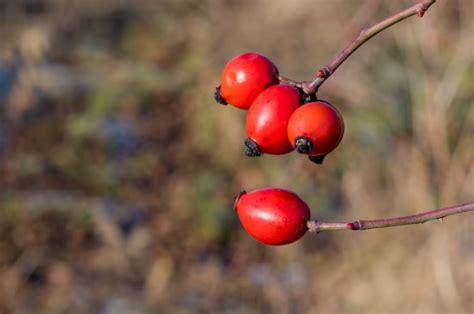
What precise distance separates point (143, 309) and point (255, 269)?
0.72m

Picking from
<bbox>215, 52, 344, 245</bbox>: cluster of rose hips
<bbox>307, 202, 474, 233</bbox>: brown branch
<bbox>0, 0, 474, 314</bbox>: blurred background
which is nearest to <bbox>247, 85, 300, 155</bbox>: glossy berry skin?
<bbox>215, 52, 344, 245</bbox>: cluster of rose hips

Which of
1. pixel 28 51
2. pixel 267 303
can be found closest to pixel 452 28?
pixel 267 303

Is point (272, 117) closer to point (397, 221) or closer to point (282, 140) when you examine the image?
point (282, 140)

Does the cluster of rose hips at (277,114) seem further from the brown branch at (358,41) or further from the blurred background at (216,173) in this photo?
the blurred background at (216,173)

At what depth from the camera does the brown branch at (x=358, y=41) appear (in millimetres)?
1126

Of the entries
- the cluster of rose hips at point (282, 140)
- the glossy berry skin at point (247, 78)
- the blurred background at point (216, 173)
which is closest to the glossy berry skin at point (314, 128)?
the cluster of rose hips at point (282, 140)

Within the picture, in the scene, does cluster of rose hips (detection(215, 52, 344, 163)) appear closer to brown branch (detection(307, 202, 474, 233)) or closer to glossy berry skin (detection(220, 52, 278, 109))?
glossy berry skin (detection(220, 52, 278, 109))

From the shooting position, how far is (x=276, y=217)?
3.79 ft

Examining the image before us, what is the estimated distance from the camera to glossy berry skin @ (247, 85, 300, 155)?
1159mm

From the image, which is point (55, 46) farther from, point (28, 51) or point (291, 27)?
point (291, 27)

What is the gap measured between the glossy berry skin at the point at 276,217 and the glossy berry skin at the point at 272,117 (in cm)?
7

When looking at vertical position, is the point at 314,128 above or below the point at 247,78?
below

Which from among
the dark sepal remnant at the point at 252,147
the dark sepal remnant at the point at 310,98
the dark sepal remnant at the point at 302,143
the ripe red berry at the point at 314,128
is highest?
the dark sepal remnant at the point at 310,98

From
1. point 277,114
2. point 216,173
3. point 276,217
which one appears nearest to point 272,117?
point 277,114
